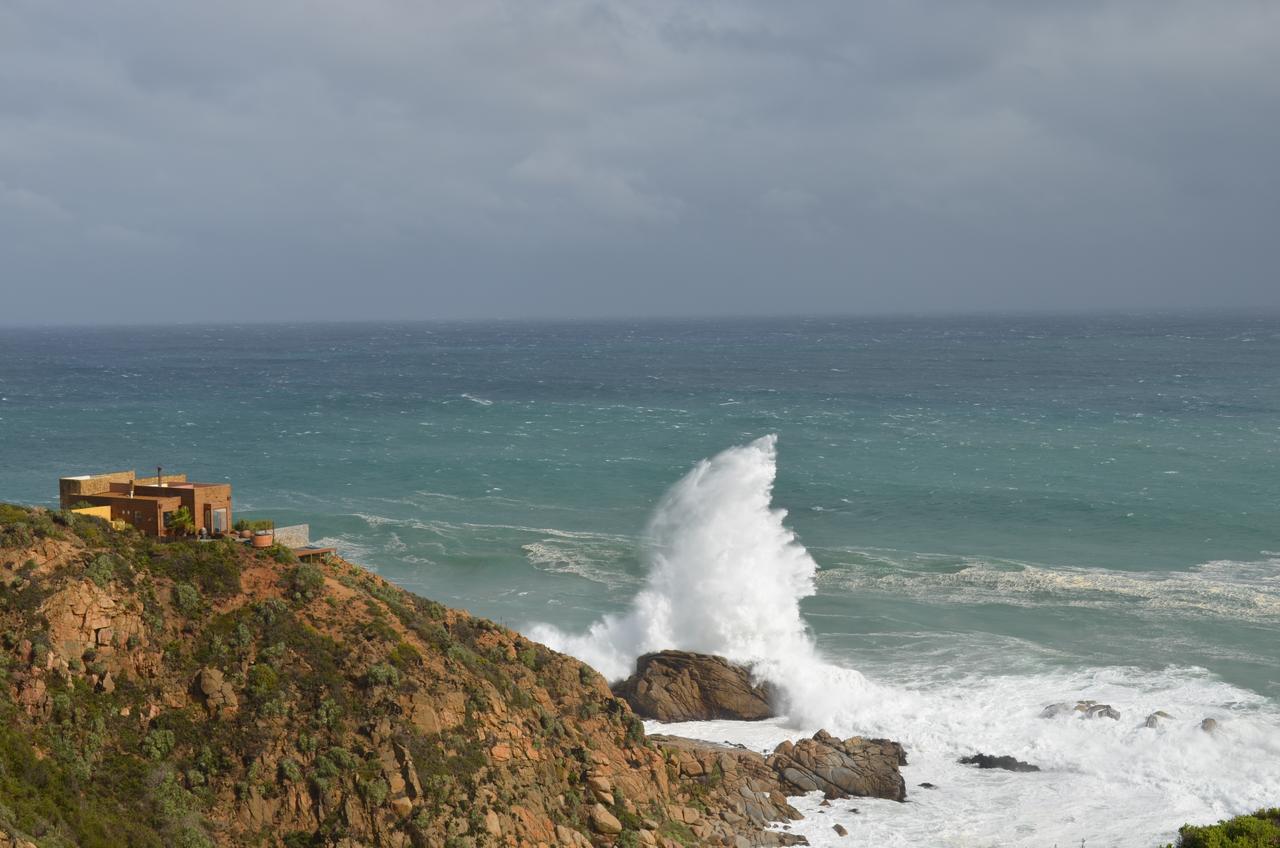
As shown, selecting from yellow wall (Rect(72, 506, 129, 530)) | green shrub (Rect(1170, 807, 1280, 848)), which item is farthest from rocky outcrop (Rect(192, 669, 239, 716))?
green shrub (Rect(1170, 807, 1280, 848))

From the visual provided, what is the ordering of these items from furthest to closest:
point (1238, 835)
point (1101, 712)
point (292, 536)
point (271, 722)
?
point (1101, 712), point (292, 536), point (271, 722), point (1238, 835)

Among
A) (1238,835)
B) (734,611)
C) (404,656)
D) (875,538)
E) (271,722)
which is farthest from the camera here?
(875,538)

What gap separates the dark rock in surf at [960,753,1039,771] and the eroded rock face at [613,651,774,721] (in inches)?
221

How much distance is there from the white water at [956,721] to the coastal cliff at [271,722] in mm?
5428

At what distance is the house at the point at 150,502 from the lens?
26.3 m

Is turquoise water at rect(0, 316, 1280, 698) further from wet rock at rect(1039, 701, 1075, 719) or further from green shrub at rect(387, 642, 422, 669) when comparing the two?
green shrub at rect(387, 642, 422, 669)

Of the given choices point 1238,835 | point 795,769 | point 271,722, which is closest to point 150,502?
point 271,722

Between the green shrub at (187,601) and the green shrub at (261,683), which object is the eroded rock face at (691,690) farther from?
the green shrub at (187,601)

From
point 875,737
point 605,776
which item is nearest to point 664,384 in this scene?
point 875,737

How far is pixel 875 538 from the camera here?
5406 cm

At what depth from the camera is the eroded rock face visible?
33.5 metres

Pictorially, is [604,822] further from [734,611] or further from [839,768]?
[734,611]

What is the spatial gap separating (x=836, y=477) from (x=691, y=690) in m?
35.3

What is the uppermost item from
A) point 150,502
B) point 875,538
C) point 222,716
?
point 150,502
